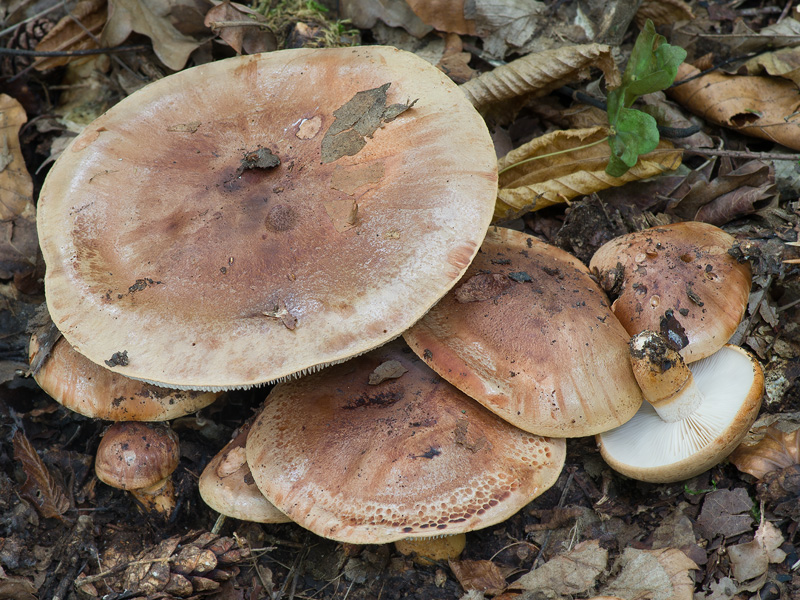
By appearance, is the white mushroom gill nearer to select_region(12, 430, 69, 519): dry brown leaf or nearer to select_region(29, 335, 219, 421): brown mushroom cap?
select_region(29, 335, 219, 421): brown mushroom cap

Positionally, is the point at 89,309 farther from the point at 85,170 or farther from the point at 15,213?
the point at 15,213

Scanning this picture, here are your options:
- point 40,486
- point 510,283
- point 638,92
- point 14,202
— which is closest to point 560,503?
point 510,283

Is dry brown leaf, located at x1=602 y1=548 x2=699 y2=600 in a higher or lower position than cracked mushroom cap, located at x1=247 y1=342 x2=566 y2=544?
lower

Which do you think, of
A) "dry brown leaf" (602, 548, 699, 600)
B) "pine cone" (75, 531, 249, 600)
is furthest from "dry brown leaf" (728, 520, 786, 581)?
"pine cone" (75, 531, 249, 600)

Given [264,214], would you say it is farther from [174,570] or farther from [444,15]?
[444,15]

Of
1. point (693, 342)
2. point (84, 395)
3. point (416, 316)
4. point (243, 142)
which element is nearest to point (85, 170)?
point (243, 142)
